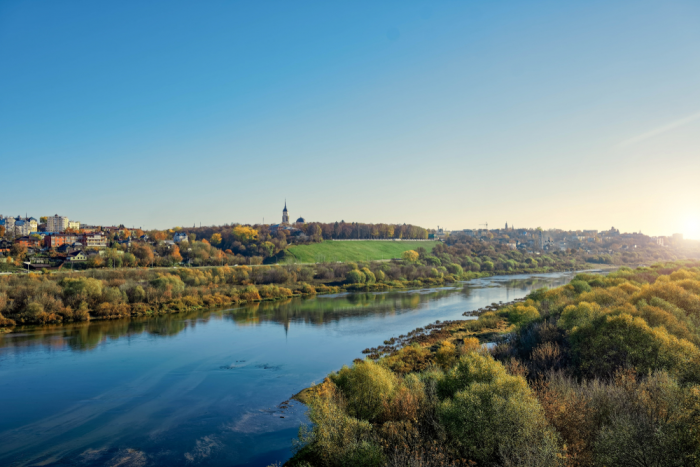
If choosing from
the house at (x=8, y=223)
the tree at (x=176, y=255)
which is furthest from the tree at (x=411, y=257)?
the house at (x=8, y=223)

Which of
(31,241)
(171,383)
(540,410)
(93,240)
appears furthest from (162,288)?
(31,241)

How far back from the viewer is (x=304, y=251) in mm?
88875

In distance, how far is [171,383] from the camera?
2120 cm

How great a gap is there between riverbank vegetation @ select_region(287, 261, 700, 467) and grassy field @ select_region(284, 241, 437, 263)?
215ft

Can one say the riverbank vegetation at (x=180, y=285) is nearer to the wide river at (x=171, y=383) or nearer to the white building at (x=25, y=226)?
the wide river at (x=171, y=383)

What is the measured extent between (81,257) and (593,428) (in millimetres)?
69718

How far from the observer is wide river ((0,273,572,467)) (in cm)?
1439

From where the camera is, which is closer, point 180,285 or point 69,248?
point 180,285

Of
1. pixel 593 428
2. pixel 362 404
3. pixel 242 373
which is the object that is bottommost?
pixel 242 373

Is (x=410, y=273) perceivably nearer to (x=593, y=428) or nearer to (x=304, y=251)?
(x=304, y=251)

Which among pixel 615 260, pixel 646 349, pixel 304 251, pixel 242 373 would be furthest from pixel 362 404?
pixel 615 260

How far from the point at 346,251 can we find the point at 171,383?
75.7 meters

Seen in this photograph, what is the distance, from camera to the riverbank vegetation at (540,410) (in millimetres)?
7969

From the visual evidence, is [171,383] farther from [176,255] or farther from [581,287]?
[176,255]
